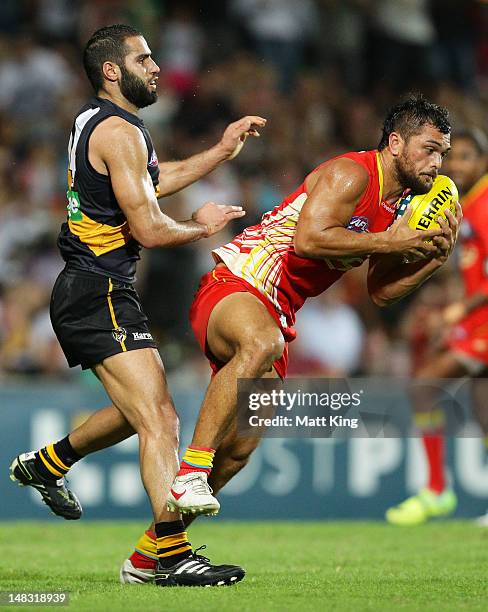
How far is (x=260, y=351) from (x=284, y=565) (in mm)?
1905

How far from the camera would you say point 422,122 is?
22.2 feet

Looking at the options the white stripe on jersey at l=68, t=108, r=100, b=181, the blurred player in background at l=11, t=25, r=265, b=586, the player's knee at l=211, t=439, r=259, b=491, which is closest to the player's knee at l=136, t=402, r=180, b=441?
the blurred player in background at l=11, t=25, r=265, b=586

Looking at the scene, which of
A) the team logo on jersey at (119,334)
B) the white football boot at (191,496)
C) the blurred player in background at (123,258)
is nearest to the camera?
the white football boot at (191,496)

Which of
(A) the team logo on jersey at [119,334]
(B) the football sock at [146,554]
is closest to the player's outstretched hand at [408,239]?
(A) the team logo on jersey at [119,334]

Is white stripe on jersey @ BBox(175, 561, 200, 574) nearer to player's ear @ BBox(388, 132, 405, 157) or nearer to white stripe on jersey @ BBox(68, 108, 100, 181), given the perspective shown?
white stripe on jersey @ BBox(68, 108, 100, 181)

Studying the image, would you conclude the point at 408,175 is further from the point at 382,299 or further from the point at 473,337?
the point at 473,337

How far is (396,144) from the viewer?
6.76m

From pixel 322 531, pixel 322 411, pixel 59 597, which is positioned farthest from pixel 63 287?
pixel 322 531

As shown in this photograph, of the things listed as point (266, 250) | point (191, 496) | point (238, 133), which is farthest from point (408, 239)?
point (191, 496)

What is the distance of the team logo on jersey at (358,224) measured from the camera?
673 cm

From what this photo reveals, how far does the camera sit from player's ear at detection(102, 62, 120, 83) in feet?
21.9

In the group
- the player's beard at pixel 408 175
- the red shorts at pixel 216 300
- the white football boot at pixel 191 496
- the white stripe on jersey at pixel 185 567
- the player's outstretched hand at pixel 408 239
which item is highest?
the player's beard at pixel 408 175

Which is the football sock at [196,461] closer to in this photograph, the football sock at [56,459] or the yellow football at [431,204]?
the football sock at [56,459]

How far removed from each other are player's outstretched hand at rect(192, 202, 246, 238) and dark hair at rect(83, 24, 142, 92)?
0.88m
